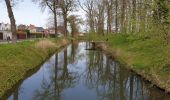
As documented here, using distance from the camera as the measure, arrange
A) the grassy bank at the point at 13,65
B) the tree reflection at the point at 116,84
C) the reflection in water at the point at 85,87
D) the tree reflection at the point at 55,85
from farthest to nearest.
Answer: the grassy bank at the point at 13,65, the tree reflection at the point at 116,84, the tree reflection at the point at 55,85, the reflection in water at the point at 85,87

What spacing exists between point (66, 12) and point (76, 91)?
5063 centimetres

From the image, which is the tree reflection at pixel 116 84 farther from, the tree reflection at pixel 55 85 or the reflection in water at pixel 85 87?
the tree reflection at pixel 55 85

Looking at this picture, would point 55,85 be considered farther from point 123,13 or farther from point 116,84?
point 123,13

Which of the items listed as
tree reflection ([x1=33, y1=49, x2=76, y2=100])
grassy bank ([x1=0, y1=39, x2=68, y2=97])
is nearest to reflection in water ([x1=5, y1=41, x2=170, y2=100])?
tree reflection ([x1=33, y1=49, x2=76, y2=100])

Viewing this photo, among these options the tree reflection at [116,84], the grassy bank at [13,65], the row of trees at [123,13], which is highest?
the row of trees at [123,13]

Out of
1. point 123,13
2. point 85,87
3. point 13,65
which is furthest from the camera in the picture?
point 123,13

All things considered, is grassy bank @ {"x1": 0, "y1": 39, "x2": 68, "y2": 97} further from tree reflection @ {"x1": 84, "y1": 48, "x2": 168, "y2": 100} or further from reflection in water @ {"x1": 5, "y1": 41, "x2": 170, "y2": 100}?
tree reflection @ {"x1": 84, "y1": 48, "x2": 168, "y2": 100}

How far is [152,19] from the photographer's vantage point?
1777cm

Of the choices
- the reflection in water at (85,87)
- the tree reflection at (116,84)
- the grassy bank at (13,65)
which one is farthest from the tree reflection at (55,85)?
the grassy bank at (13,65)

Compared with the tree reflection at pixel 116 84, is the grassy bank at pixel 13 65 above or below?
above

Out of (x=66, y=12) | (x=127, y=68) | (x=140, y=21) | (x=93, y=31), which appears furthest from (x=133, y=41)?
(x=93, y=31)

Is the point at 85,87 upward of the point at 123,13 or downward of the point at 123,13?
downward

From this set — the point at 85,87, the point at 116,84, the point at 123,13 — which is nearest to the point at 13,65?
the point at 85,87

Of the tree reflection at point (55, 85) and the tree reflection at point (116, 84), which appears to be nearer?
the tree reflection at point (55, 85)
